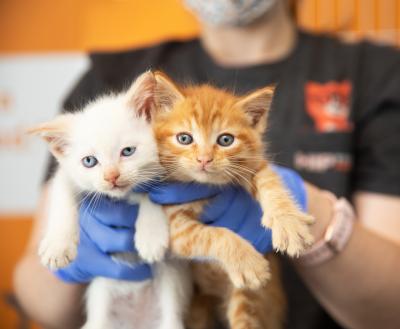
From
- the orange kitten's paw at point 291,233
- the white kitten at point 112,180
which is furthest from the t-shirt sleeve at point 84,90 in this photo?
the orange kitten's paw at point 291,233

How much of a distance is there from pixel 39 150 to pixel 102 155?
67.5 inches

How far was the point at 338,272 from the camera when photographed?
1131 millimetres

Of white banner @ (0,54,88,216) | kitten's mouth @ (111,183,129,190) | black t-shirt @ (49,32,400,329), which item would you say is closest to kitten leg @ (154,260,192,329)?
kitten's mouth @ (111,183,129,190)

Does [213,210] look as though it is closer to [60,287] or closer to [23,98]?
[60,287]

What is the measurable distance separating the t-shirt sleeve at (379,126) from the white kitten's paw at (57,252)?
95 centimetres

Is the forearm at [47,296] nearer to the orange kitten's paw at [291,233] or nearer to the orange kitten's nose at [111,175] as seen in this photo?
the orange kitten's nose at [111,175]

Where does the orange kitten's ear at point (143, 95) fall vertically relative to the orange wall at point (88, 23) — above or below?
below

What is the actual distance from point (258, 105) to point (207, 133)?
13 centimetres

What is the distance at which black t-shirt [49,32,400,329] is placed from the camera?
1.43m

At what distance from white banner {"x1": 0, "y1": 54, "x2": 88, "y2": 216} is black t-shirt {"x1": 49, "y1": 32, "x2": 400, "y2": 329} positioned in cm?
94

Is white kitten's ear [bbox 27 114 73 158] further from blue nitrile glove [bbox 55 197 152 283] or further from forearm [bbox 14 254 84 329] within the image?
forearm [bbox 14 254 84 329]

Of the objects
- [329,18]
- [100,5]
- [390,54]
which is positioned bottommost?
[390,54]

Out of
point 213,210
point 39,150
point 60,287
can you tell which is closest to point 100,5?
point 39,150

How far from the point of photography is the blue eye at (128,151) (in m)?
0.87
